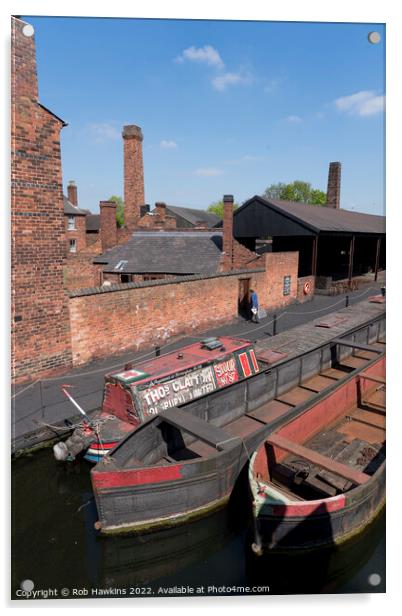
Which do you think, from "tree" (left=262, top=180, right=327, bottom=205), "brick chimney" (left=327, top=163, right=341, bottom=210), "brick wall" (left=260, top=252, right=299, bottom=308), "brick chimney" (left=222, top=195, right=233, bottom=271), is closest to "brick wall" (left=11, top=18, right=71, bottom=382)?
"brick chimney" (left=222, top=195, right=233, bottom=271)

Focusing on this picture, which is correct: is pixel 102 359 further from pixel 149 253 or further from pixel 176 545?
pixel 149 253

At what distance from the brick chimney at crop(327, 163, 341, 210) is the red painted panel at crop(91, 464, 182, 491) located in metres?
40.6

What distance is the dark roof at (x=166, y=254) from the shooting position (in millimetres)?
22453

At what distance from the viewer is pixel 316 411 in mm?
9422

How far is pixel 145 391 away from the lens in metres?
8.36

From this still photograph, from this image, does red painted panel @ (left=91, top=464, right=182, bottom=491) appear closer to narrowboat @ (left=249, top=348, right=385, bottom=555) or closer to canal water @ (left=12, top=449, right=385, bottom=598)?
canal water @ (left=12, top=449, right=385, bottom=598)

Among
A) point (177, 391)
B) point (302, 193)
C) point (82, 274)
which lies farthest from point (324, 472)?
point (302, 193)

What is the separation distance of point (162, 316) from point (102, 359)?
3.35m

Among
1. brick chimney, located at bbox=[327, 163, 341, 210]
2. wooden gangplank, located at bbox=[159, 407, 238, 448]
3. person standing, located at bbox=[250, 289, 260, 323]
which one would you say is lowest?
wooden gangplank, located at bbox=[159, 407, 238, 448]

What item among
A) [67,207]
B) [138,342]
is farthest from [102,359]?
[67,207]

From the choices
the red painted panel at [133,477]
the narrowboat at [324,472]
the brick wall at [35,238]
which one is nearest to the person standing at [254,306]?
the narrowboat at [324,472]

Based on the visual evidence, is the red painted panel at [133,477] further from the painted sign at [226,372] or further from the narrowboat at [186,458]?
the painted sign at [226,372]

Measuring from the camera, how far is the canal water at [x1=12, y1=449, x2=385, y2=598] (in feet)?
19.5

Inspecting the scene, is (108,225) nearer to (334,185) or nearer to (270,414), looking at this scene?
(270,414)
